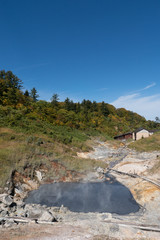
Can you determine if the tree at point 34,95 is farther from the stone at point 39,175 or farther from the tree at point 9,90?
the stone at point 39,175

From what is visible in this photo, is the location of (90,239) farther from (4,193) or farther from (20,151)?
(20,151)

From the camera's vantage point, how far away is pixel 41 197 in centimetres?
1269

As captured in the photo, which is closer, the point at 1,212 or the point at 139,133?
the point at 1,212

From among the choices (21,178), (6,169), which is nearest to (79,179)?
(21,178)

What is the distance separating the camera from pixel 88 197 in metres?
12.9

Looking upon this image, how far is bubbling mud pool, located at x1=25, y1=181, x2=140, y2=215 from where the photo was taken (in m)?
11.0

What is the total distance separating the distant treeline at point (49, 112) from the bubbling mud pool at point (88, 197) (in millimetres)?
18131

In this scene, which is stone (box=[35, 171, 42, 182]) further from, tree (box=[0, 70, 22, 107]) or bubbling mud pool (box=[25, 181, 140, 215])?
tree (box=[0, 70, 22, 107])

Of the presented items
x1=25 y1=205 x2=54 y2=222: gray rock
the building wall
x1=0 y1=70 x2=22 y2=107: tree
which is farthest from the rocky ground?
the building wall

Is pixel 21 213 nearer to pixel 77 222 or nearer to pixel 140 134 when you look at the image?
pixel 77 222

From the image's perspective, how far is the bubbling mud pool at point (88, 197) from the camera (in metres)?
11.0

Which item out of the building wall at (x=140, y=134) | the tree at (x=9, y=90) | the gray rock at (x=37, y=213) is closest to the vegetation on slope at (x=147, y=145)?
the building wall at (x=140, y=134)

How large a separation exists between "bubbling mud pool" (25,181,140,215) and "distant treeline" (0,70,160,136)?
59.5ft

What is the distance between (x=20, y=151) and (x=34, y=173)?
3793mm
